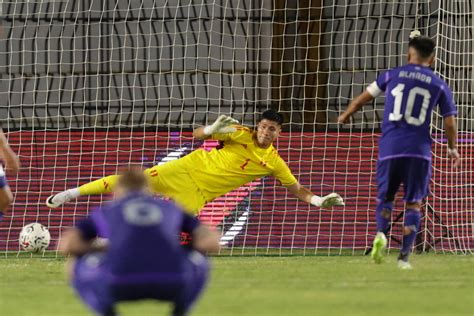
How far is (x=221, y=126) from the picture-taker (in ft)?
44.7

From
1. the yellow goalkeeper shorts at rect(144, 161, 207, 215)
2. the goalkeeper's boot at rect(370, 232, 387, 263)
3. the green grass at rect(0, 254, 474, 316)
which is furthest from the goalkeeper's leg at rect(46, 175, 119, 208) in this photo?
the goalkeeper's boot at rect(370, 232, 387, 263)

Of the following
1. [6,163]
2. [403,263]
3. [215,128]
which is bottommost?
[403,263]

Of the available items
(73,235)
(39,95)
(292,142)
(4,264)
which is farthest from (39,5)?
(73,235)

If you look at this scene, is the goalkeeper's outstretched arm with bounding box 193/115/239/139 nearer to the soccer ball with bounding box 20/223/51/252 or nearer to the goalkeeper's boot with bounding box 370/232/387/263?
the goalkeeper's boot with bounding box 370/232/387/263

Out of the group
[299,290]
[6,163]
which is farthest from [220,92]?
[299,290]

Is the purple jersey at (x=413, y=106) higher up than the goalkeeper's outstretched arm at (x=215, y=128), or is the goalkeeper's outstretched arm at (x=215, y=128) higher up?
the purple jersey at (x=413, y=106)

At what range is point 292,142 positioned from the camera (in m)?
17.7

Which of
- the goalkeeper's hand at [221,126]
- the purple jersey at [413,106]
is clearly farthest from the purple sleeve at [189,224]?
the goalkeeper's hand at [221,126]

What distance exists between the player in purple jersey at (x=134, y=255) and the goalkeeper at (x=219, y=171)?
7.67 m

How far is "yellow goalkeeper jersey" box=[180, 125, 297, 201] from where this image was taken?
1430 cm

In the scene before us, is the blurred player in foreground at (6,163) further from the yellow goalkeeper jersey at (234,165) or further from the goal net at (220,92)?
the goal net at (220,92)

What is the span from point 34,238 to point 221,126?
321 centimetres

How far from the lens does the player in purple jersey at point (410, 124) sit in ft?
39.2

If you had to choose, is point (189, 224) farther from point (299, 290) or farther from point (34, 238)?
point (34, 238)
